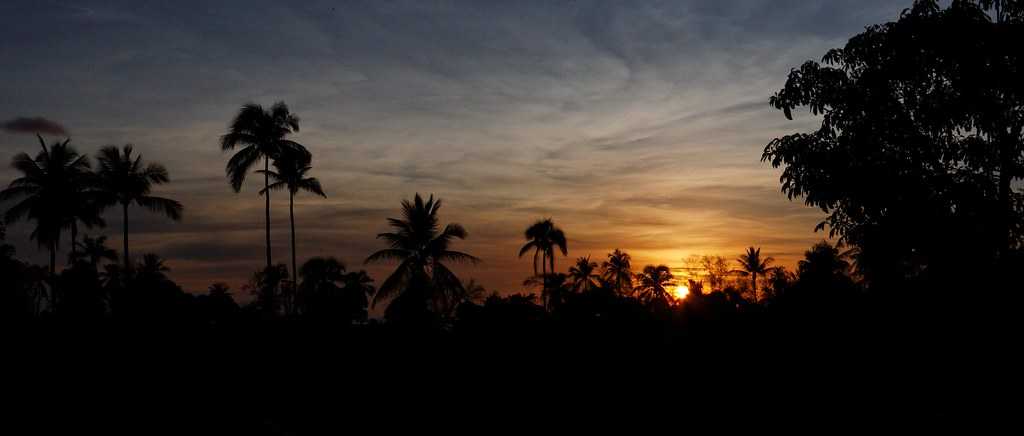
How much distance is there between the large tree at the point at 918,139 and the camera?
14844mm

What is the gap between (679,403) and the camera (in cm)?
1009

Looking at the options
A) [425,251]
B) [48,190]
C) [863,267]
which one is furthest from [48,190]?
[863,267]

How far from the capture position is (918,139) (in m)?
15.6

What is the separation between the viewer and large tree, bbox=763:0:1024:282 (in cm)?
1484

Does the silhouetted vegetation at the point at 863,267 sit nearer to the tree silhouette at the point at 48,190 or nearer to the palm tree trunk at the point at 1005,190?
the palm tree trunk at the point at 1005,190

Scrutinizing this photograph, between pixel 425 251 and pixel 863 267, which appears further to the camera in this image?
pixel 425 251

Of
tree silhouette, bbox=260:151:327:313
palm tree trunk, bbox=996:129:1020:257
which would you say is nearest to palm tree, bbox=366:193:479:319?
tree silhouette, bbox=260:151:327:313

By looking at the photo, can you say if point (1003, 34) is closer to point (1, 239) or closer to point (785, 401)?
point (785, 401)

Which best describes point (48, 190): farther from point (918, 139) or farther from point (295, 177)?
point (918, 139)

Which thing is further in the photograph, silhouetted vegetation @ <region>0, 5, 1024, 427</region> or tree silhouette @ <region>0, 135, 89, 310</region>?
tree silhouette @ <region>0, 135, 89, 310</region>

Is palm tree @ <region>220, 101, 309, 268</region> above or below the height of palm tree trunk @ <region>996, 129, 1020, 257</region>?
above

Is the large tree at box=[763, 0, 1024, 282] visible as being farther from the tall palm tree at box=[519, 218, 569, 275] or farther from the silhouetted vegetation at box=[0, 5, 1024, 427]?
the tall palm tree at box=[519, 218, 569, 275]

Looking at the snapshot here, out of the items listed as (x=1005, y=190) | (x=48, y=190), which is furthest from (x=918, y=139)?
(x=48, y=190)

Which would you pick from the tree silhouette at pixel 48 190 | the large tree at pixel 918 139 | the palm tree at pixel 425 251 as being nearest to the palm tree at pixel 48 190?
the tree silhouette at pixel 48 190
